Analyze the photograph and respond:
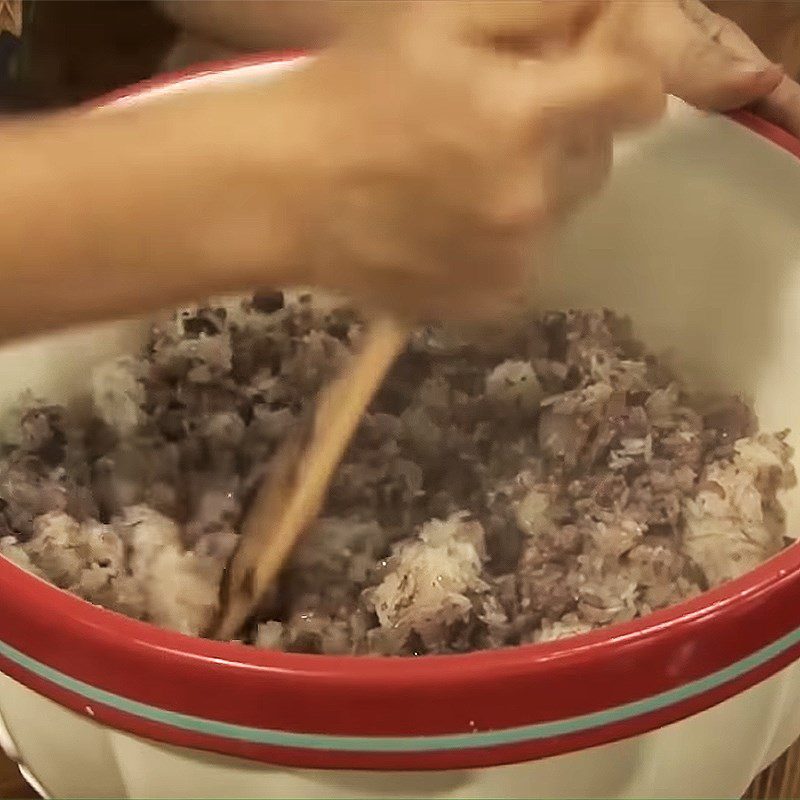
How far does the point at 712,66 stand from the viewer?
574mm

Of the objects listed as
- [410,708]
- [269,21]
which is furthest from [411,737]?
[269,21]

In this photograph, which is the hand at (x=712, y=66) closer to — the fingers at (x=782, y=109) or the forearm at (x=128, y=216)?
the fingers at (x=782, y=109)

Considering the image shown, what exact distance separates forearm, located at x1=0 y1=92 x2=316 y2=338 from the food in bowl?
Answer: 17 cm

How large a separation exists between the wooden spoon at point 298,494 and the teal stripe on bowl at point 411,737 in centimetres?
10

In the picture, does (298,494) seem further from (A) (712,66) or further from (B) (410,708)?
(A) (712,66)

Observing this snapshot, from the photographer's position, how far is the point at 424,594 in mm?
508

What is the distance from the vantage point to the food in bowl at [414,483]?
51cm

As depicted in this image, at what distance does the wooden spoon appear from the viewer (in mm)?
515

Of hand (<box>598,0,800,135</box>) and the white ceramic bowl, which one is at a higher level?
hand (<box>598,0,800,135</box>)

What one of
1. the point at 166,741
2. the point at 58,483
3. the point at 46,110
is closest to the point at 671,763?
the point at 166,741

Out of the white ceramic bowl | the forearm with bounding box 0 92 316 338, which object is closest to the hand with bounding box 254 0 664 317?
the forearm with bounding box 0 92 316 338

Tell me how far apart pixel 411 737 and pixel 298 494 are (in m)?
0.16

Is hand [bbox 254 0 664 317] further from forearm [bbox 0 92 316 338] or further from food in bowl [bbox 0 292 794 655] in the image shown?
food in bowl [bbox 0 292 794 655]

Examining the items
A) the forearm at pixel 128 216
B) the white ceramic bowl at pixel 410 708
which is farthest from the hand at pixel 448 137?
the white ceramic bowl at pixel 410 708
